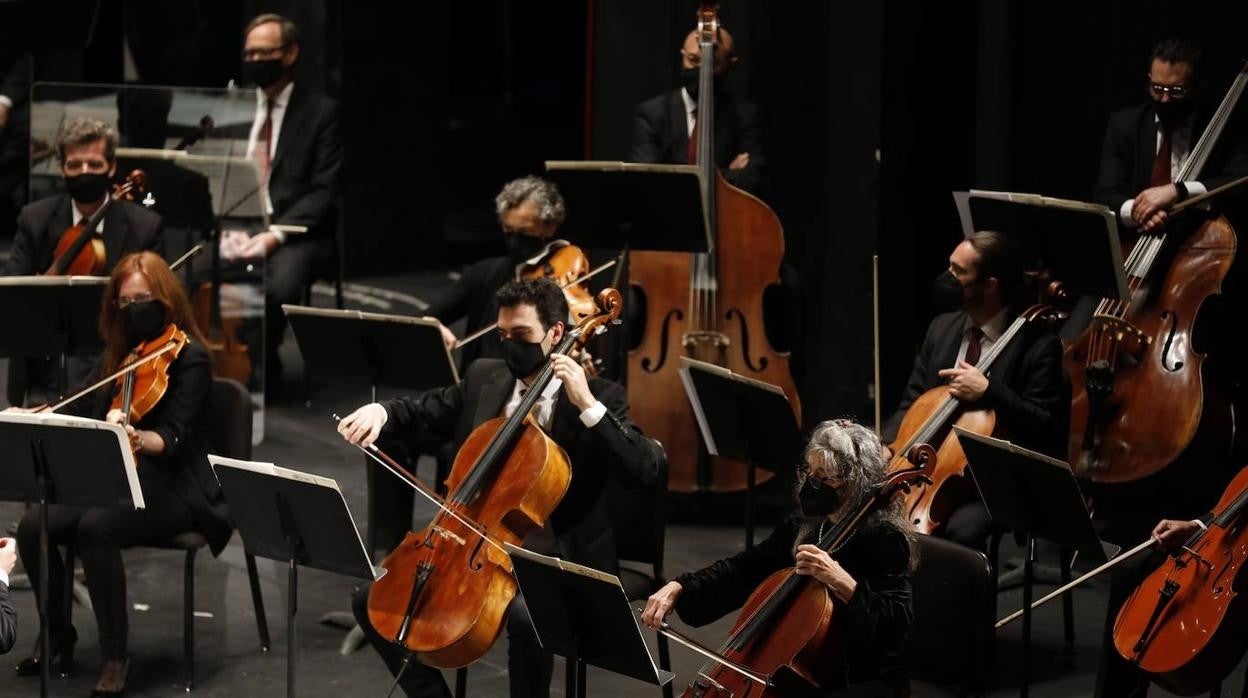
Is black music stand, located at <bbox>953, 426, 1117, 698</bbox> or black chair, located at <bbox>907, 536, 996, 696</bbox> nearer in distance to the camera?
black music stand, located at <bbox>953, 426, 1117, 698</bbox>

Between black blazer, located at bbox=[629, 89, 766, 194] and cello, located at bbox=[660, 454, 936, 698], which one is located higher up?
black blazer, located at bbox=[629, 89, 766, 194]

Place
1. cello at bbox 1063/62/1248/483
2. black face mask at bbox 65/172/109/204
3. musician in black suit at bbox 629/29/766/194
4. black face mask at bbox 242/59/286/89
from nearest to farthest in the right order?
cello at bbox 1063/62/1248/483
black face mask at bbox 65/172/109/204
musician in black suit at bbox 629/29/766/194
black face mask at bbox 242/59/286/89

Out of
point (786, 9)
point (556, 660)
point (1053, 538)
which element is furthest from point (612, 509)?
point (786, 9)

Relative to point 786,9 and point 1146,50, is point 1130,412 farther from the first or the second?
point 786,9

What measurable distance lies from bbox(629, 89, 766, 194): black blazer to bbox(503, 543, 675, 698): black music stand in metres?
2.98

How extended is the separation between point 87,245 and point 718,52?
222 centimetres

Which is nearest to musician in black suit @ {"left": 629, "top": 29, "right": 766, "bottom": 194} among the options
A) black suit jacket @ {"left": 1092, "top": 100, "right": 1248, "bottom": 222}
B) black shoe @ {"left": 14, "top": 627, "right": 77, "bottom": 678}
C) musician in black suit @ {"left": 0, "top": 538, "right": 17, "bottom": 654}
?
black suit jacket @ {"left": 1092, "top": 100, "right": 1248, "bottom": 222}

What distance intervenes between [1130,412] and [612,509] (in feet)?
5.54

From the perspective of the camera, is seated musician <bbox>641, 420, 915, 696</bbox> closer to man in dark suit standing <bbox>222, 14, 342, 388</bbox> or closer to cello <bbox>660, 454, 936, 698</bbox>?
cello <bbox>660, 454, 936, 698</bbox>

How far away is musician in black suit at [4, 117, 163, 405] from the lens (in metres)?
6.04

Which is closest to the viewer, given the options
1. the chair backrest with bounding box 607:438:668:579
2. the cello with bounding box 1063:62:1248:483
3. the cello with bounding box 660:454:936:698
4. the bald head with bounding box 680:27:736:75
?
the cello with bounding box 660:454:936:698

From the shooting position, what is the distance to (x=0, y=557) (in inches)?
152

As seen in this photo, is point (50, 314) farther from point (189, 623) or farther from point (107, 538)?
point (189, 623)

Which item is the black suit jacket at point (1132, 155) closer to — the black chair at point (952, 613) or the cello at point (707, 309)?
the cello at point (707, 309)
